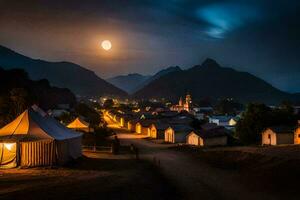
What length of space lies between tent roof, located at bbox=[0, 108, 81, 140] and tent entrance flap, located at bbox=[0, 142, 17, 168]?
3.61 feet

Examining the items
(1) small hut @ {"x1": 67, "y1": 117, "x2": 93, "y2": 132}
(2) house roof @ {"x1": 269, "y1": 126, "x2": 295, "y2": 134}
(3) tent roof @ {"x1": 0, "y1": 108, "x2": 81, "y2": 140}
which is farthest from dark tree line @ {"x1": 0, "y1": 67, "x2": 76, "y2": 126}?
(2) house roof @ {"x1": 269, "y1": 126, "x2": 295, "y2": 134}

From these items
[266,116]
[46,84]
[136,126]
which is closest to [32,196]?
[266,116]

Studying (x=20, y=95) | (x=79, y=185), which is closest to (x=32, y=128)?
(x=79, y=185)

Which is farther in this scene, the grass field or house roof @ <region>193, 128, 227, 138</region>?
house roof @ <region>193, 128, 227, 138</region>

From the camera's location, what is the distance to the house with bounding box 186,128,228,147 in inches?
2024

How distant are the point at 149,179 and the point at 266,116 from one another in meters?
41.0

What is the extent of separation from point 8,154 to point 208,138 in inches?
1308

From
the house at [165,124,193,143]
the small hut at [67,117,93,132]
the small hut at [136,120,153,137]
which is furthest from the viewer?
the small hut at [136,120,153,137]

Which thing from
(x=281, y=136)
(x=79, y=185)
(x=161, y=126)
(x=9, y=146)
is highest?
(x=161, y=126)

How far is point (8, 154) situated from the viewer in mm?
24000

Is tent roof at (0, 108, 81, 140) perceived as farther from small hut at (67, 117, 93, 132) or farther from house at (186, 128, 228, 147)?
house at (186, 128, 228, 147)

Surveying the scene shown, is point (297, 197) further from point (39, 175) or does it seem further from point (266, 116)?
point (266, 116)

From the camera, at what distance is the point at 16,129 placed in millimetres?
25516

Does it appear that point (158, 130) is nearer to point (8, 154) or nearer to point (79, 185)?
point (8, 154)
